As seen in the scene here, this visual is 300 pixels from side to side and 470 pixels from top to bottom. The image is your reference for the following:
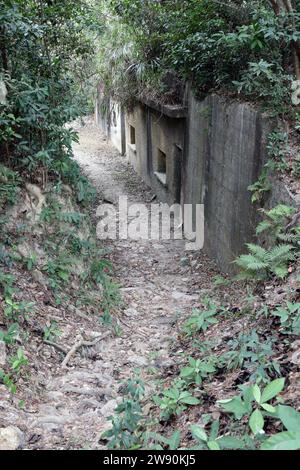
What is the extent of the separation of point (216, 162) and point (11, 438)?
552 centimetres

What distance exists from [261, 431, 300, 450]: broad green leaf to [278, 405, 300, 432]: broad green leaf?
29 millimetres

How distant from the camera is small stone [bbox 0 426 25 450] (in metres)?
3.17

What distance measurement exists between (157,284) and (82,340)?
98.1 inches

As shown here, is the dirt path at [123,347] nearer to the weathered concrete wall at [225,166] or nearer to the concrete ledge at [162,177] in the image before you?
the weathered concrete wall at [225,166]

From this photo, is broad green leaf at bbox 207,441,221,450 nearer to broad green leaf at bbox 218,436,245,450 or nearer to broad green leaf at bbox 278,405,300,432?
broad green leaf at bbox 218,436,245,450

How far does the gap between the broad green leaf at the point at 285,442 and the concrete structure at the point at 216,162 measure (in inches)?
153

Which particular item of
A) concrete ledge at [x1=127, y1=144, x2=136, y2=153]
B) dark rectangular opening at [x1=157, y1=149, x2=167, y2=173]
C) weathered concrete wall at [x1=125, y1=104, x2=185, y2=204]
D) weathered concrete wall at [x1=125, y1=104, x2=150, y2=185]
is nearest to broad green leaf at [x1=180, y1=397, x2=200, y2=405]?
weathered concrete wall at [x1=125, y1=104, x2=185, y2=204]

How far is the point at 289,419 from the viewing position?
2014 millimetres

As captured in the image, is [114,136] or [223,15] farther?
[114,136]

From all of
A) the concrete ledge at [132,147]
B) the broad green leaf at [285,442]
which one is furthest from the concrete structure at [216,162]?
the broad green leaf at [285,442]

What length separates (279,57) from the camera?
20.7 ft
